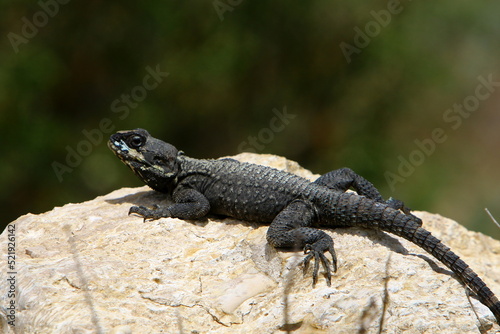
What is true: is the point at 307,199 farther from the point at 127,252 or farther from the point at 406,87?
the point at 406,87

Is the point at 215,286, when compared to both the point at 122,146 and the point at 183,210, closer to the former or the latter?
the point at 183,210

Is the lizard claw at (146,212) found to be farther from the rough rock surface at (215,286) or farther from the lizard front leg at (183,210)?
the rough rock surface at (215,286)

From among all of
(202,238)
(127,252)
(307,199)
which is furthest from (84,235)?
(307,199)

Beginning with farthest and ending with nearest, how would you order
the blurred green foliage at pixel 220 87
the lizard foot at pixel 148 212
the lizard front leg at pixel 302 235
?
the blurred green foliage at pixel 220 87 < the lizard foot at pixel 148 212 < the lizard front leg at pixel 302 235

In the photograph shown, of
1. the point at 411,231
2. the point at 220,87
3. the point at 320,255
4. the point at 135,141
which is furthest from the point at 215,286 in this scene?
the point at 220,87

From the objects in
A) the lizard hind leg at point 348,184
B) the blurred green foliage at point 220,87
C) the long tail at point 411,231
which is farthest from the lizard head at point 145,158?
the blurred green foliage at point 220,87
